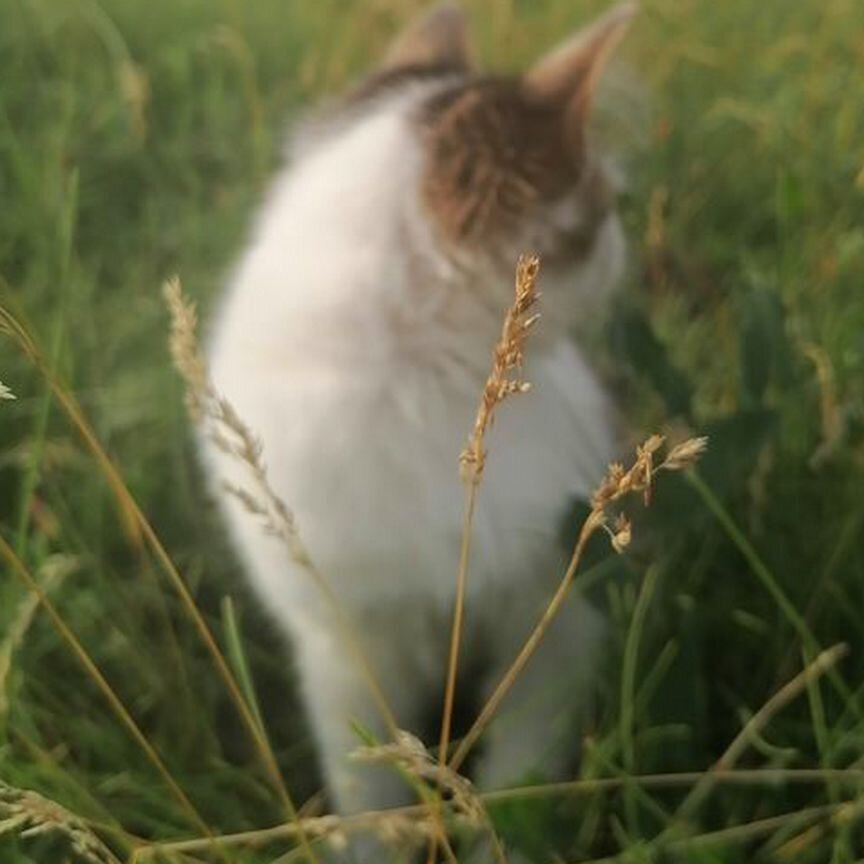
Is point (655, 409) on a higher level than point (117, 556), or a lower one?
lower

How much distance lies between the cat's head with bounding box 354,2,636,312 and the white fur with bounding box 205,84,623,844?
0.02m

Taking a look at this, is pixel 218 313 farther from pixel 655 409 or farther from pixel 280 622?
pixel 655 409

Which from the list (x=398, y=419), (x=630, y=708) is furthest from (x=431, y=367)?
(x=630, y=708)

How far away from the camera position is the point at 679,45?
1617 mm

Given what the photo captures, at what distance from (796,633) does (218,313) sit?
20.8 inches

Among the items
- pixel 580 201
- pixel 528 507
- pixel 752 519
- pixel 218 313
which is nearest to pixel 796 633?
pixel 752 519

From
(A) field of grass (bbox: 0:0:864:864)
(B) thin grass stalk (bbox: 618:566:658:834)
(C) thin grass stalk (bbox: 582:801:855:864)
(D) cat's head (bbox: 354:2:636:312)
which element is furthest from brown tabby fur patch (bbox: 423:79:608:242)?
(C) thin grass stalk (bbox: 582:801:855:864)

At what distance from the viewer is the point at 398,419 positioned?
0.94 meters

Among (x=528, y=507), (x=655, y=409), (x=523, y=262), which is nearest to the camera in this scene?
(x=523, y=262)

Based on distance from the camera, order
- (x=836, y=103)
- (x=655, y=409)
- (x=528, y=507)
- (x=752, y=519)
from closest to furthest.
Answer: (x=528, y=507) → (x=752, y=519) → (x=655, y=409) → (x=836, y=103)

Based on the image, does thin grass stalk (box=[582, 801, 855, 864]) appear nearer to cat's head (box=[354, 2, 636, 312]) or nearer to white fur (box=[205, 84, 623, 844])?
white fur (box=[205, 84, 623, 844])

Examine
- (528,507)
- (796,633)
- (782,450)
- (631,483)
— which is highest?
(631,483)

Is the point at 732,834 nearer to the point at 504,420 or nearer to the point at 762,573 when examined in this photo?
the point at 762,573

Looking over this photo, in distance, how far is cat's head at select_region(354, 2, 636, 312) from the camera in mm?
884
